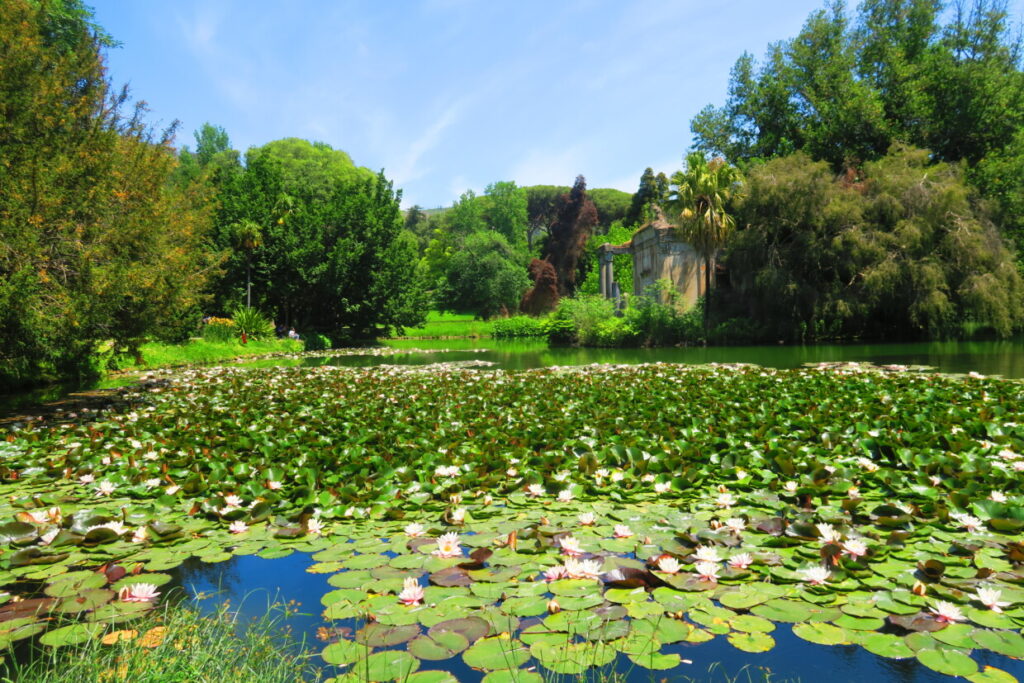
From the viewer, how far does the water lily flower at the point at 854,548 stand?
305cm

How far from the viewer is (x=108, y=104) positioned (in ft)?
34.6

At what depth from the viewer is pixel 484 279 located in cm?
5844

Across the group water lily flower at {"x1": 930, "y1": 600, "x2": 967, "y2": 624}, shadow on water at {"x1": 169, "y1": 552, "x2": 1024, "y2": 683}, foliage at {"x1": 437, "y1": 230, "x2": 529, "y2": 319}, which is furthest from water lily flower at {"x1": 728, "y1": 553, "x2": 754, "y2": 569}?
foliage at {"x1": 437, "y1": 230, "x2": 529, "y2": 319}

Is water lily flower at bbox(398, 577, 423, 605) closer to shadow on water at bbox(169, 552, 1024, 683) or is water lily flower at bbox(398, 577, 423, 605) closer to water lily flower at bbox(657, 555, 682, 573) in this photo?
shadow on water at bbox(169, 552, 1024, 683)

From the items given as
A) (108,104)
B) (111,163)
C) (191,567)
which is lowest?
(191,567)

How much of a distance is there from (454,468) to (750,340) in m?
27.9

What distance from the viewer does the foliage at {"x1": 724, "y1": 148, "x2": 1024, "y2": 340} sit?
25.3 m

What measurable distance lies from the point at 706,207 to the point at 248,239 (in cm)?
2391

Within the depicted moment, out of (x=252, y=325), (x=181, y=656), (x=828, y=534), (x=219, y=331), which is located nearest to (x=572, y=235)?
(x=252, y=325)

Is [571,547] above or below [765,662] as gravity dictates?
above

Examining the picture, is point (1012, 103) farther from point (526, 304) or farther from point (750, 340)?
point (526, 304)

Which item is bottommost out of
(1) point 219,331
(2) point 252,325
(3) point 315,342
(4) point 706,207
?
(3) point 315,342

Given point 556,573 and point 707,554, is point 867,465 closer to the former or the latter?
point 707,554

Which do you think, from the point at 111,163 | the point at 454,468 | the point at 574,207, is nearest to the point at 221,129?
the point at 574,207
